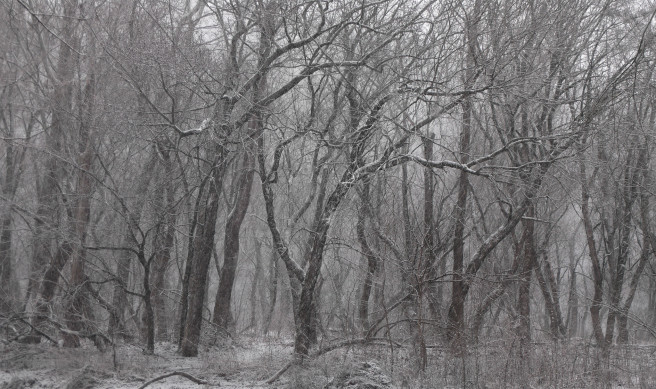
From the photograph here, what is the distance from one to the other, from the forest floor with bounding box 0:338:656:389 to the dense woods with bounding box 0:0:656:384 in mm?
310

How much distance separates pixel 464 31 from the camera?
30.4 ft

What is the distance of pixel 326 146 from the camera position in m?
9.98

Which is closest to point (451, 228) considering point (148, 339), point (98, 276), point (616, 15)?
point (616, 15)

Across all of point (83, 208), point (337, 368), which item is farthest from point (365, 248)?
point (83, 208)

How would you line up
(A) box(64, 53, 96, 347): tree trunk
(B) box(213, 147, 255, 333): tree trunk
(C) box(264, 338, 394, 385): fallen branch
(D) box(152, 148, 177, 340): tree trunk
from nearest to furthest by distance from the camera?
(C) box(264, 338, 394, 385): fallen branch → (A) box(64, 53, 96, 347): tree trunk → (D) box(152, 148, 177, 340): tree trunk → (B) box(213, 147, 255, 333): tree trunk

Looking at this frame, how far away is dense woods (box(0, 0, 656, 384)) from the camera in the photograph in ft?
30.8

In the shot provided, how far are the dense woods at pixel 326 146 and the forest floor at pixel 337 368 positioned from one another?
1.02ft

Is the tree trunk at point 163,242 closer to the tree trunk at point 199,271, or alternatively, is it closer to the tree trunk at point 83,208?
the tree trunk at point 199,271

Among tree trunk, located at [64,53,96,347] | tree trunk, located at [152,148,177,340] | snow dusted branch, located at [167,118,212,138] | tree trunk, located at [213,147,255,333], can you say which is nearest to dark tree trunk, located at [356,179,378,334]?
snow dusted branch, located at [167,118,212,138]

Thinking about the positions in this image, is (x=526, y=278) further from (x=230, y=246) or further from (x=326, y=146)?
(x=230, y=246)

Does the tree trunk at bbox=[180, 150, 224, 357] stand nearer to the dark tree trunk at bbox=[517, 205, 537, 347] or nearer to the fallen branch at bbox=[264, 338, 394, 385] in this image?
the fallen branch at bbox=[264, 338, 394, 385]

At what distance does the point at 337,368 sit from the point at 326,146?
3514mm

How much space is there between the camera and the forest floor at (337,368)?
856 centimetres

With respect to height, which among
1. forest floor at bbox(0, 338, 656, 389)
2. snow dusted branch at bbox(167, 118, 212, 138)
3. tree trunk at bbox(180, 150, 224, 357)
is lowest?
forest floor at bbox(0, 338, 656, 389)
